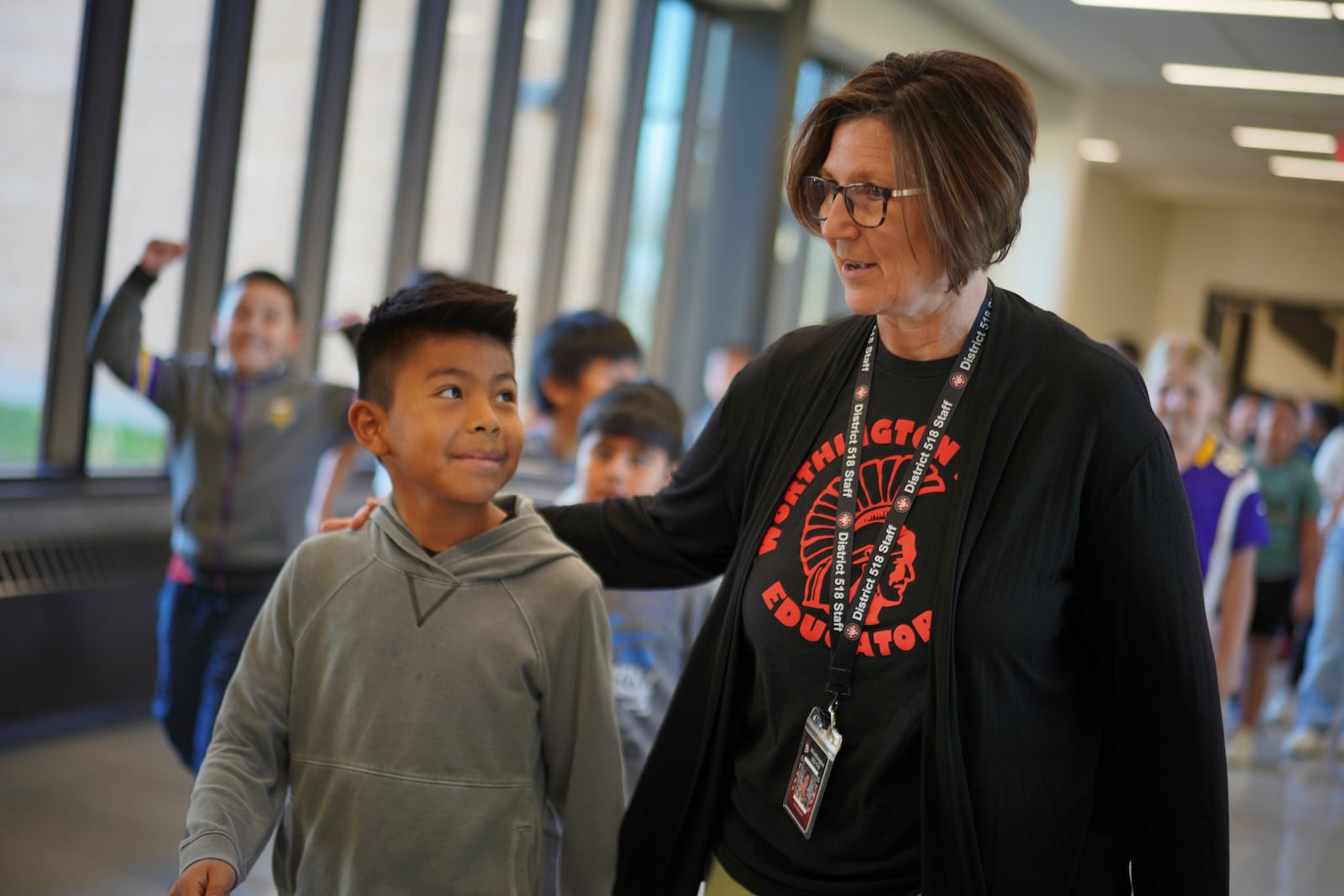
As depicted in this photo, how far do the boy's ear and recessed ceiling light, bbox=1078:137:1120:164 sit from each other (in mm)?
11800

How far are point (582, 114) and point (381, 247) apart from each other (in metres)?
1.80

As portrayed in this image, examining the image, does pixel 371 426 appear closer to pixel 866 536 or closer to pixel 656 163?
pixel 866 536

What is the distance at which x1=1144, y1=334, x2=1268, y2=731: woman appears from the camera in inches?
154

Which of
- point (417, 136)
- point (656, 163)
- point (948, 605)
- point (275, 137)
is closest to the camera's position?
point (948, 605)

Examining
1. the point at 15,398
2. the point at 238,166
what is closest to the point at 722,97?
the point at 238,166

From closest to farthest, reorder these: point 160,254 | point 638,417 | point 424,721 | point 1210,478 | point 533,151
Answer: point 424,721 → point 638,417 → point 160,254 → point 1210,478 → point 533,151

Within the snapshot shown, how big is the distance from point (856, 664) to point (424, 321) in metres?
0.75

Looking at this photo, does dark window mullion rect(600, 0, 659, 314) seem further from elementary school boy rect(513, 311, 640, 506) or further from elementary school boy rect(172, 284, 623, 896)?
elementary school boy rect(172, 284, 623, 896)

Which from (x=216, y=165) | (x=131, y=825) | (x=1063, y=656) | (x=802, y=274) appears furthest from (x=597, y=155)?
(x=1063, y=656)

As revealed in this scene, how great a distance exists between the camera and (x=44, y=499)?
4.60 meters

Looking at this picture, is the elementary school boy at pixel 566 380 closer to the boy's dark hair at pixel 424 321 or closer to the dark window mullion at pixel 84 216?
the boy's dark hair at pixel 424 321

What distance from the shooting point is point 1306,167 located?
1344cm

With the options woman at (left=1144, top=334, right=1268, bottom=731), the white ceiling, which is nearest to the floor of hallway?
woman at (left=1144, top=334, right=1268, bottom=731)

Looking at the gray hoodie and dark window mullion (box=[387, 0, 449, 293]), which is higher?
dark window mullion (box=[387, 0, 449, 293])
